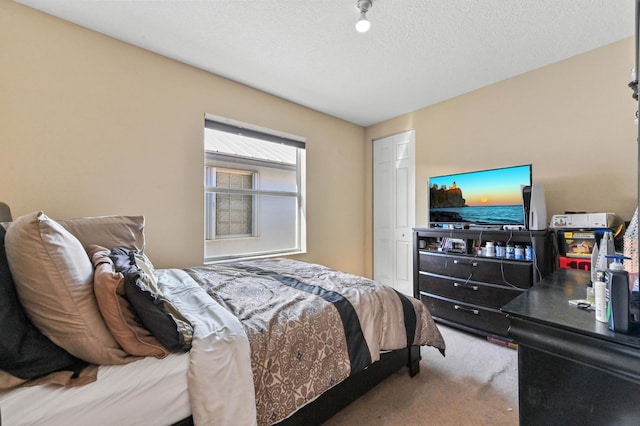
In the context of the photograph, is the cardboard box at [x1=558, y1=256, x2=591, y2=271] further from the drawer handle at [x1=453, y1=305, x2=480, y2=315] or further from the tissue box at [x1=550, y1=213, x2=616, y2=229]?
the drawer handle at [x1=453, y1=305, x2=480, y2=315]

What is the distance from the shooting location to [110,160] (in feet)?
6.98

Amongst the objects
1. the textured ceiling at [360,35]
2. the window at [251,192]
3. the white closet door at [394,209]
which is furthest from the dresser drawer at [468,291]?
the textured ceiling at [360,35]

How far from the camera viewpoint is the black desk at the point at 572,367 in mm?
739

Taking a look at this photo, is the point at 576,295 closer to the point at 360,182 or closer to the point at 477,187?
the point at 477,187

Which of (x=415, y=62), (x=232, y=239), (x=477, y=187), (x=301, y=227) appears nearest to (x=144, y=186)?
(x=232, y=239)

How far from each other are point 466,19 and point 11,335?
9.46ft

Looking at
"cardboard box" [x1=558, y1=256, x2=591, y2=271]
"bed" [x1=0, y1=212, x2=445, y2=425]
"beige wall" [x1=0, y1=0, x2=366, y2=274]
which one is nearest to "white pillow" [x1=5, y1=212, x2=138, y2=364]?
"bed" [x1=0, y1=212, x2=445, y2=425]

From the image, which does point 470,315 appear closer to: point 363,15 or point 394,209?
point 394,209

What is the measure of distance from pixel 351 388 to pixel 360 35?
2.48 m

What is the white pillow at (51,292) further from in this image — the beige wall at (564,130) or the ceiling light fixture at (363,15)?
the beige wall at (564,130)

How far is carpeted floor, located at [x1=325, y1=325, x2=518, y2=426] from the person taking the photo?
150 centimetres

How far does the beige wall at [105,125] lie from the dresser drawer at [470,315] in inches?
97.6

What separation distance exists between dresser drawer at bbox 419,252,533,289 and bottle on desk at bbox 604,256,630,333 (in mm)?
1640

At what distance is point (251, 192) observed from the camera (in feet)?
10.1
